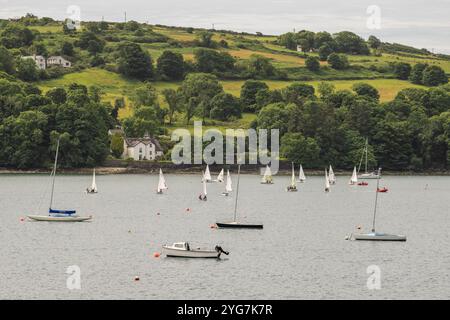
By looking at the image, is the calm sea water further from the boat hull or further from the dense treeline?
the dense treeline

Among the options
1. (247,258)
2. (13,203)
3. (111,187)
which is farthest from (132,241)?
(111,187)

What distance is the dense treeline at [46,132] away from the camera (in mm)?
189375

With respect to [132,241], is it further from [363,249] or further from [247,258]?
[363,249]

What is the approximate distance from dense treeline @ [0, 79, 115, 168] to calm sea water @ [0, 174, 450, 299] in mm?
36260

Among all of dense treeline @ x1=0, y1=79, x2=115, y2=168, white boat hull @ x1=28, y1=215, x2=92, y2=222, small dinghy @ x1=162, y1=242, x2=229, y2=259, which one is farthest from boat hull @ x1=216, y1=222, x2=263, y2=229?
dense treeline @ x1=0, y1=79, x2=115, y2=168

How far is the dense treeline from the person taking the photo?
621ft

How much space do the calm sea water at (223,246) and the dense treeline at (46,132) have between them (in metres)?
36.3

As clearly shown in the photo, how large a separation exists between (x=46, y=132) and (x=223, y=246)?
111m

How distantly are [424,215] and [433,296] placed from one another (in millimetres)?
62199

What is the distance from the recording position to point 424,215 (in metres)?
127

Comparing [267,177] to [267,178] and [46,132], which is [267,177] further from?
[46,132]

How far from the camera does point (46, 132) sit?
Answer: 632 feet

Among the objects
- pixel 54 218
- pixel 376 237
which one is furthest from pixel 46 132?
pixel 376 237
